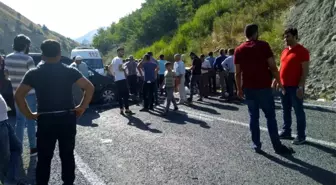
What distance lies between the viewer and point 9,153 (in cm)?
439

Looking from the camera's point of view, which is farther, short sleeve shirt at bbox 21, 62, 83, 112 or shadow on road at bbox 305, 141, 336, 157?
shadow on road at bbox 305, 141, 336, 157

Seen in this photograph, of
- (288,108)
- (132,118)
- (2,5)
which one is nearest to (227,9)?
(132,118)

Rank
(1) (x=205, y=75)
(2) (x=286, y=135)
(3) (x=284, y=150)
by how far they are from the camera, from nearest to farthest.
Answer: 1. (3) (x=284, y=150)
2. (2) (x=286, y=135)
3. (1) (x=205, y=75)

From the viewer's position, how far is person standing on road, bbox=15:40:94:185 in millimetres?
3914

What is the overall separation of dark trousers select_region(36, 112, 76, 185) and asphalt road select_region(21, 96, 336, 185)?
0.96 meters

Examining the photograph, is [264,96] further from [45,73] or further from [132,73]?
[132,73]

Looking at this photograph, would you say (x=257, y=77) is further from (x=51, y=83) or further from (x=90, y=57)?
(x=90, y=57)

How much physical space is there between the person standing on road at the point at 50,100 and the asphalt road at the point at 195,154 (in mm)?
1181

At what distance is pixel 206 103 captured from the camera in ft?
39.6

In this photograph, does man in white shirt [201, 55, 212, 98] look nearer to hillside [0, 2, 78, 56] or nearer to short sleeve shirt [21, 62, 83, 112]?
short sleeve shirt [21, 62, 83, 112]

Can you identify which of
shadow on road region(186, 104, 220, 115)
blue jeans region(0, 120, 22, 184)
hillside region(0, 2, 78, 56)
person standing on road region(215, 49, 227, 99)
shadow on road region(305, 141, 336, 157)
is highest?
hillside region(0, 2, 78, 56)

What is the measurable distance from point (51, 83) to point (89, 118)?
21.6ft

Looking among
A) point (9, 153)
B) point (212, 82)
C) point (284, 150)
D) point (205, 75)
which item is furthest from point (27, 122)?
point (212, 82)

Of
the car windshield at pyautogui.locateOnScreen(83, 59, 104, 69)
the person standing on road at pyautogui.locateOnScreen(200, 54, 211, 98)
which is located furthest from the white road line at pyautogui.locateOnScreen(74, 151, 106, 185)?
the car windshield at pyautogui.locateOnScreen(83, 59, 104, 69)
